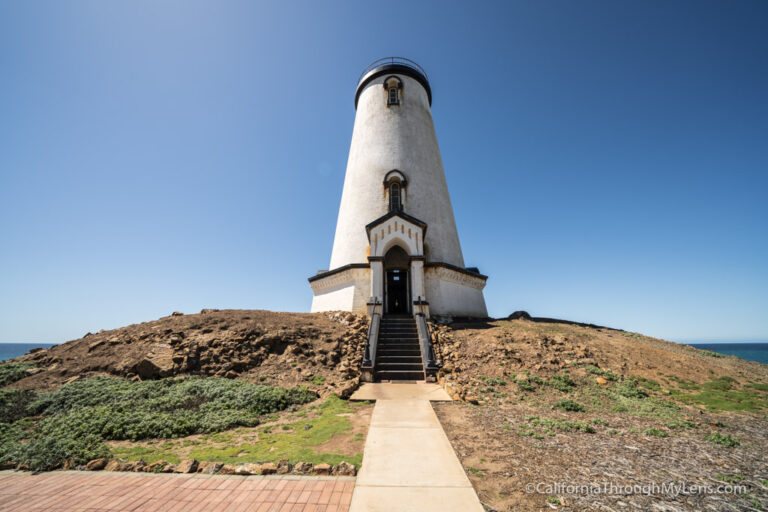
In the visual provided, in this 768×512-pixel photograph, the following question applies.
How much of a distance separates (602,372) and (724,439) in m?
4.32

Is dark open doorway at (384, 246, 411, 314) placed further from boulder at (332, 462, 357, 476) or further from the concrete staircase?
boulder at (332, 462, 357, 476)

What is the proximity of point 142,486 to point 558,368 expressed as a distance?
37.0ft

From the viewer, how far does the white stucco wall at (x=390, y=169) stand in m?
18.8

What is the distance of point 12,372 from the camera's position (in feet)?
34.0

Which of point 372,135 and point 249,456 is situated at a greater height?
point 372,135

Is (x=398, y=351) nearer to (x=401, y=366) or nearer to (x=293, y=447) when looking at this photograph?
(x=401, y=366)

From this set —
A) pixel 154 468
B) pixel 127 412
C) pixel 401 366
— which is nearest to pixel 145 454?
pixel 154 468

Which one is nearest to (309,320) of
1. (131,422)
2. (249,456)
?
(131,422)

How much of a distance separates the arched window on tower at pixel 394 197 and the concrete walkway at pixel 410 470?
44.0 ft

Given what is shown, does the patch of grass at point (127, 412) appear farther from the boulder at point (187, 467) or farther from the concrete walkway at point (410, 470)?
the concrete walkway at point (410, 470)

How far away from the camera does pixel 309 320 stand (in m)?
14.4

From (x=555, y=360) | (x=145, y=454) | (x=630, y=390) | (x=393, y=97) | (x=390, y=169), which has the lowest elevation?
(x=145, y=454)

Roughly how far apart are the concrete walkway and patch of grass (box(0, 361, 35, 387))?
40.9 ft

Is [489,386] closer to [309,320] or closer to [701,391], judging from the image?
[701,391]
